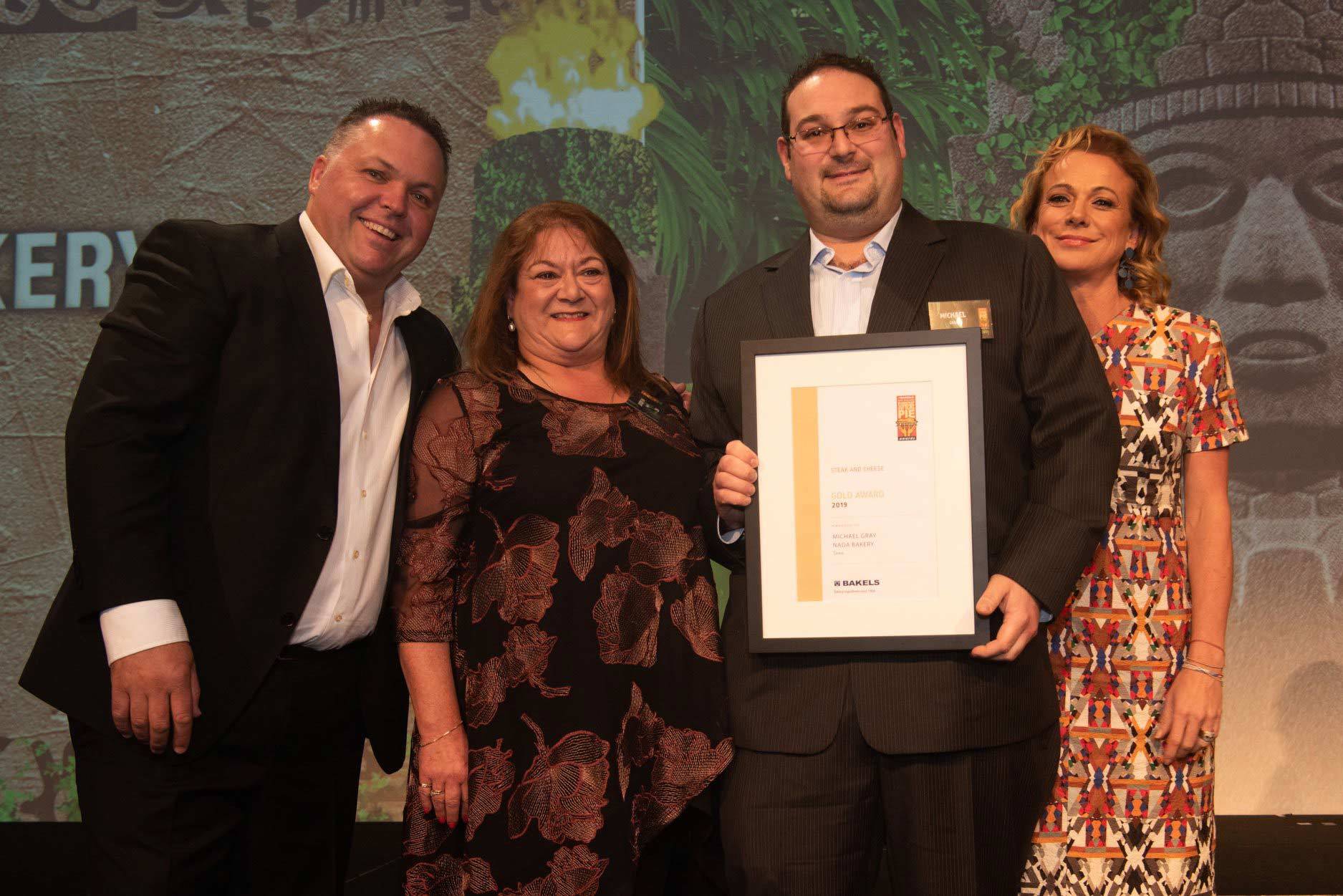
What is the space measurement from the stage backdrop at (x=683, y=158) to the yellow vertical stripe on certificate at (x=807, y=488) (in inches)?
82.4

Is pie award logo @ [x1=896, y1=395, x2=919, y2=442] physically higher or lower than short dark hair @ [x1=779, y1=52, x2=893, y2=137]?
lower

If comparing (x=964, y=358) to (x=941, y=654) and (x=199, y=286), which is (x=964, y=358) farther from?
A: (x=199, y=286)

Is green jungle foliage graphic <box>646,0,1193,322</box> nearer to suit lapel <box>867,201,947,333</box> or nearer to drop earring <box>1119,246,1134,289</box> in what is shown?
drop earring <box>1119,246,1134,289</box>

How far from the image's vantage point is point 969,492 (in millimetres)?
1677

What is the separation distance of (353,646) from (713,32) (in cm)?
263

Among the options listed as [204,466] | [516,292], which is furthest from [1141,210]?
[204,466]

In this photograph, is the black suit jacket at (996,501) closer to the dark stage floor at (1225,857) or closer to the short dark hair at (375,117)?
the short dark hair at (375,117)

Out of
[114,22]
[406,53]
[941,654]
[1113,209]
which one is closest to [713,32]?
[406,53]

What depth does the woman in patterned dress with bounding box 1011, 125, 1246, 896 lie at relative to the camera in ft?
6.75

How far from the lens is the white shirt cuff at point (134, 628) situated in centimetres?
175

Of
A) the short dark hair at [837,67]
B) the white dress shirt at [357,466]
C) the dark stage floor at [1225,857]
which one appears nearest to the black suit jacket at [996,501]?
the short dark hair at [837,67]

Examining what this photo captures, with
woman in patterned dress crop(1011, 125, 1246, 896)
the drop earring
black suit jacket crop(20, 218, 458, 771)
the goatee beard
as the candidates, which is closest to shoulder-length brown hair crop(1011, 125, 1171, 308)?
the drop earring

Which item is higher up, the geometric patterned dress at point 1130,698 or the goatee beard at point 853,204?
the goatee beard at point 853,204

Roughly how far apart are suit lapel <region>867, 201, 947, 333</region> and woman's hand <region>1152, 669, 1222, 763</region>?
0.93m
